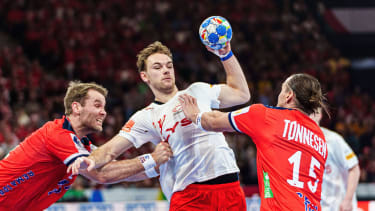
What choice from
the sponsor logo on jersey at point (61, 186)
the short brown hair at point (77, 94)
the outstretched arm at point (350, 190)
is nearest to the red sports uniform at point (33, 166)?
the sponsor logo on jersey at point (61, 186)

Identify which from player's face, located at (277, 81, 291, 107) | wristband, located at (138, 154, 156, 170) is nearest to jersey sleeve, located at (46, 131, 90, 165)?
wristband, located at (138, 154, 156, 170)

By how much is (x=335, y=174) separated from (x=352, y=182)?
18.8 inches

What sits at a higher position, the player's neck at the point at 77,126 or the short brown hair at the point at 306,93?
the short brown hair at the point at 306,93

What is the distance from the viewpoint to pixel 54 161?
5027 millimetres

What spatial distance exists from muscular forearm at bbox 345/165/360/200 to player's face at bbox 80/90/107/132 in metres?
3.46

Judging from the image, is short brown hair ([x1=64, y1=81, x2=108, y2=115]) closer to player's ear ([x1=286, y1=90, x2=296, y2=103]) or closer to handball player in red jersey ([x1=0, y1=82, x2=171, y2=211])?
handball player in red jersey ([x1=0, y1=82, x2=171, y2=211])

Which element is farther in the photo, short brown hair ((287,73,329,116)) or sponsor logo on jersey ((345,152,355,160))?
sponsor logo on jersey ((345,152,355,160))

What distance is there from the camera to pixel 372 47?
2047 centimetres

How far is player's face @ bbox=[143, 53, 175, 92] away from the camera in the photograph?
205 inches

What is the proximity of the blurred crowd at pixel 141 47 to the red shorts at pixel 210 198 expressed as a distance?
6.97 meters

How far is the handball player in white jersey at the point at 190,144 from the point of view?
4.80 m

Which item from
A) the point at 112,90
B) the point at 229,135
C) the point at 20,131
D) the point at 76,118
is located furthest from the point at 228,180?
the point at 112,90

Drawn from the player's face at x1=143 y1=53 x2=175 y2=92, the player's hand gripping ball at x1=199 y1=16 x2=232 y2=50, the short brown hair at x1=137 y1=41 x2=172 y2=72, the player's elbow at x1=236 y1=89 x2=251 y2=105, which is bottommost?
the player's elbow at x1=236 y1=89 x2=251 y2=105

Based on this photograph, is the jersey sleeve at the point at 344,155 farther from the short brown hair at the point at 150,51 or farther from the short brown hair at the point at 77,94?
the short brown hair at the point at 77,94
